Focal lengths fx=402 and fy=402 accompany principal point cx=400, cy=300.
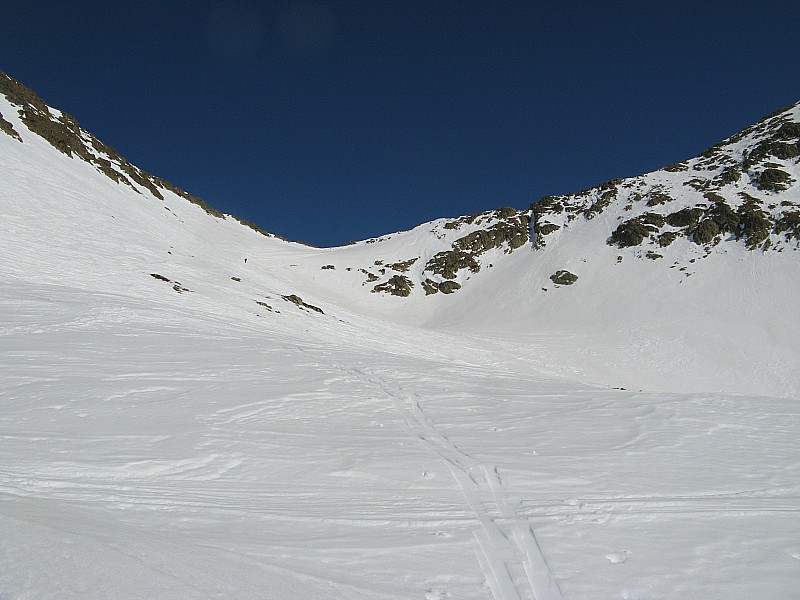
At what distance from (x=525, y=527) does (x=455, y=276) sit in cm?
4326

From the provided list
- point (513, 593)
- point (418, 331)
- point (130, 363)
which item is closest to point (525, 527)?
point (513, 593)

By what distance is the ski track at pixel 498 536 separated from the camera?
9.14 ft

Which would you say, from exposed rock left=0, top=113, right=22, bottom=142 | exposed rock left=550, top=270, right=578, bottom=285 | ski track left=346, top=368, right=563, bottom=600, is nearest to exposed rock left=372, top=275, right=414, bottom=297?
exposed rock left=550, top=270, right=578, bottom=285

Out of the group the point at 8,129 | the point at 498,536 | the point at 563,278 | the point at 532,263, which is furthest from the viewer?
the point at 532,263

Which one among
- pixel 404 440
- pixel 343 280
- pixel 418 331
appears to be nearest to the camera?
pixel 404 440

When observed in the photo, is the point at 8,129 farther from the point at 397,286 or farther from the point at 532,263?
the point at 532,263

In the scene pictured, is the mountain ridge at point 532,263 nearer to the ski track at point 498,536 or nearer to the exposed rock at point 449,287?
the exposed rock at point 449,287

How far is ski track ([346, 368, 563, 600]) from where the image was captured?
9.14 ft

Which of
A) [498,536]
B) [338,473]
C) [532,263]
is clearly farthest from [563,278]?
[498,536]

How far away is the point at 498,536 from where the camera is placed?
11.1 feet

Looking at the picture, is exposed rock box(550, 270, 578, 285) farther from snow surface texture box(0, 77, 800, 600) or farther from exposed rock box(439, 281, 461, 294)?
snow surface texture box(0, 77, 800, 600)

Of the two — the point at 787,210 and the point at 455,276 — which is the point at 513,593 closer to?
the point at 455,276

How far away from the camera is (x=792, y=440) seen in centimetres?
635

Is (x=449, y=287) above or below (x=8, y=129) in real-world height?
above
